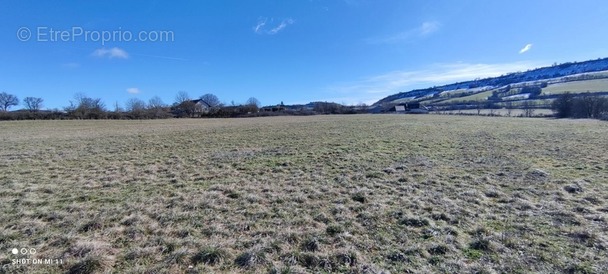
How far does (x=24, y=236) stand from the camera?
4.25 m

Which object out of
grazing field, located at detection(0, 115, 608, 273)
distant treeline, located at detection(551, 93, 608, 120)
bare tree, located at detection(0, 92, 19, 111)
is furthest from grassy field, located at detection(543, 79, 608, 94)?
bare tree, located at detection(0, 92, 19, 111)

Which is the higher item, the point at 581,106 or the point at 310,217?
the point at 581,106

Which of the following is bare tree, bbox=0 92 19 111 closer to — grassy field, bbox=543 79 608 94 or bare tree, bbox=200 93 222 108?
bare tree, bbox=200 93 222 108

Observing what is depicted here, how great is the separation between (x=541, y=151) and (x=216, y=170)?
14.8 m

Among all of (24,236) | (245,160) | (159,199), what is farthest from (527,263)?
(245,160)

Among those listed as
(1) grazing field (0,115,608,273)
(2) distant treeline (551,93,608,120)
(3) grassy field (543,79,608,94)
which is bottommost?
(1) grazing field (0,115,608,273)

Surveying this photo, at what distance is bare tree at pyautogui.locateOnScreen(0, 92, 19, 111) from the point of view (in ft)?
230

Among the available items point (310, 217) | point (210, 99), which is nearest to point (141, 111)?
point (210, 99)

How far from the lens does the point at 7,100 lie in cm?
7156

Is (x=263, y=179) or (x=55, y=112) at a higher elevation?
(x=55, y=112)

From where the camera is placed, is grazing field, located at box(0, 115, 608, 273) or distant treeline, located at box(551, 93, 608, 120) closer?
grazing field, located at box(0, 115, 608, 273)

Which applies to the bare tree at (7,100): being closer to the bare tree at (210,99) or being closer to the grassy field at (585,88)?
the bare tree at (210,99)

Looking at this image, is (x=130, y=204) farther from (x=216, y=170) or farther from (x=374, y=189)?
(x=374, y=189)

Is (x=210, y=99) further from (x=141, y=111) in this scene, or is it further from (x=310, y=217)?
(x=310, y=217)
